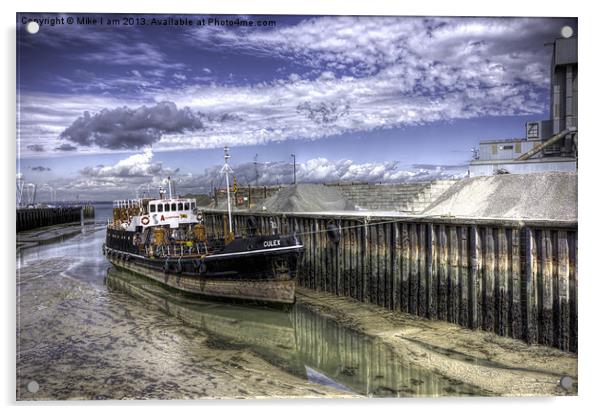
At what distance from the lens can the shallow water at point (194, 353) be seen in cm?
1019

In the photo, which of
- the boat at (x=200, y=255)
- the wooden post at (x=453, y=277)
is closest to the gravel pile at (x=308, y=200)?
the boat at (x=200, y=255)

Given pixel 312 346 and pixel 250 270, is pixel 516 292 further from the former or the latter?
pixel 250 270

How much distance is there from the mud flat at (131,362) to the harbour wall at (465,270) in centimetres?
466

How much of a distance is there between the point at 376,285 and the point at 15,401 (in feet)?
34.0

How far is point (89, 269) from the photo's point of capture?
90.9 ft

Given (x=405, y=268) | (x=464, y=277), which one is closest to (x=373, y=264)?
(x=405, y=268)

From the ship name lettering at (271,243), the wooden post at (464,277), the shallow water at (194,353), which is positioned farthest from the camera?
the ship name lettering at (271,243)

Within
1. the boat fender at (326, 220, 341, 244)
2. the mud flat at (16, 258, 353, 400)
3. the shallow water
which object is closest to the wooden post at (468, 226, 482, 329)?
the shallow water

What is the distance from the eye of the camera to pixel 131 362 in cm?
1169

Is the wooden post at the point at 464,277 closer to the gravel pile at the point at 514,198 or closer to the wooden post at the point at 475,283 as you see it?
the wooden post at the point at 475,283

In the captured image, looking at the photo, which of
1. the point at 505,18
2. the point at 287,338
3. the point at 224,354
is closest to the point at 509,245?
the point at 505,18

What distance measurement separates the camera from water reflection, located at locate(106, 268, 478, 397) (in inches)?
407

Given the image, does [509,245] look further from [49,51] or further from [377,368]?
[49,51]

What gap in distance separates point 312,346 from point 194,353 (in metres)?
3.05
